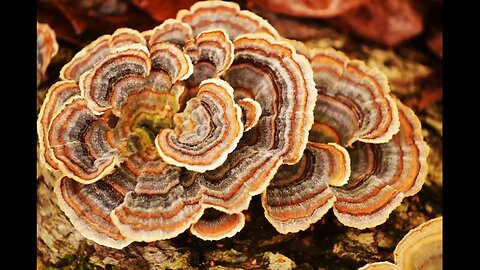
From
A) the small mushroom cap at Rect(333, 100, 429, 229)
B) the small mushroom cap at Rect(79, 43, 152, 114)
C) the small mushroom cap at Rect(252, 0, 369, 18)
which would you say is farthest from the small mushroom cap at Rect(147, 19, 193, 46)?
the small mushroom cap at Rect(333, 100, 429, 229)

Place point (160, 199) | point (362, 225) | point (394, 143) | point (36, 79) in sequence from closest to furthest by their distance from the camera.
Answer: point (160, 199), point (362, 225), point (394, 143), point (36, 79)

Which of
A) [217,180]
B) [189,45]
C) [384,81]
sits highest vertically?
[189,45]

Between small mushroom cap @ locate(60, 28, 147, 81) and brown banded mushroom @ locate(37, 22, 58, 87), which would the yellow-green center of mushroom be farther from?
brown banded mushroom @ locate(37, 22, 58, 87)

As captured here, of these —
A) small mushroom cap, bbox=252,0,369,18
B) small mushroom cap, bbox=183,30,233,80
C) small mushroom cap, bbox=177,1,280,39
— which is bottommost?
small mushroom cap, bbox=183,30,233,80

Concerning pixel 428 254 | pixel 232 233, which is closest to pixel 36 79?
pixel 232 233

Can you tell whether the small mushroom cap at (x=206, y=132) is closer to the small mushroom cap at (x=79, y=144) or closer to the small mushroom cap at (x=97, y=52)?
the small mushroom cap at (x=79, y=144)

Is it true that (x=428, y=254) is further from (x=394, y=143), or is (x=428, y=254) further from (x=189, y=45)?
(x=189, y=45)

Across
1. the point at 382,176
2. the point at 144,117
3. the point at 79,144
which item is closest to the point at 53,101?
the point at 79,144

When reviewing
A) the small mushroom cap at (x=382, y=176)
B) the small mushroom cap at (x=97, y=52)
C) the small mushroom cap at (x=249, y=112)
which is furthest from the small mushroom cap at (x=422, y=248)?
the small mushroom cap at (x=97, y=52)
